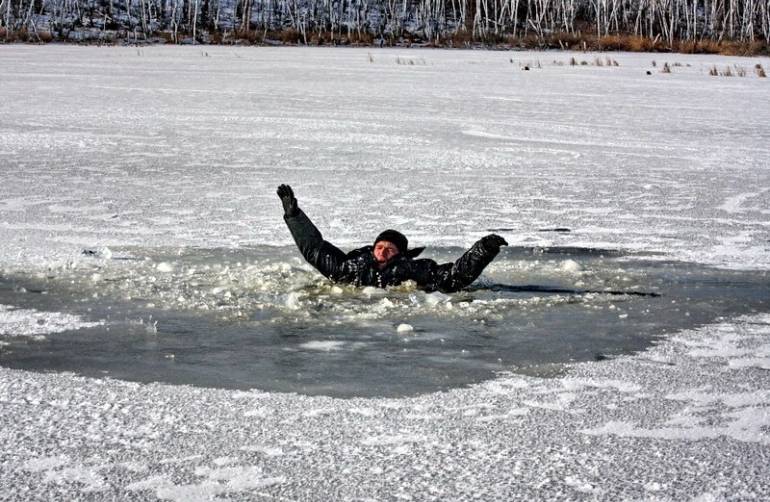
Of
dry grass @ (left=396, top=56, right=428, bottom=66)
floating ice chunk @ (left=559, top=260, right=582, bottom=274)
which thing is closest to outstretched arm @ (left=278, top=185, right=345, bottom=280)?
floating ice chunk @ (left=559, top=260, right=582, bottom=274)

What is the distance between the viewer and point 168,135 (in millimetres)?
13695

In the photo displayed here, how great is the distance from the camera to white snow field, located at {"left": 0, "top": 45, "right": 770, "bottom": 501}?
Answer: 3.29 m

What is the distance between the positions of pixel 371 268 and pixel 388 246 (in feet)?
0.44

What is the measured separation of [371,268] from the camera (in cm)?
589

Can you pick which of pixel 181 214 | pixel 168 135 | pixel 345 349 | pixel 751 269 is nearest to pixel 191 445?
pixel 345 349

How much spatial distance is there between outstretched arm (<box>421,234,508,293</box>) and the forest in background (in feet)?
128

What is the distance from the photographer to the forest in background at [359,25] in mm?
46469

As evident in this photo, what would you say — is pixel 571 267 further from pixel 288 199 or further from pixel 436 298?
pixel 288 199

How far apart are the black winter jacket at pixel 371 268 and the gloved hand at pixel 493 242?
14cm

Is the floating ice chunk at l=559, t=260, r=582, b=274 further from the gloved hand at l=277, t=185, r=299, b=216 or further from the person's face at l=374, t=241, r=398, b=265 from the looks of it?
the gloved hand at l=277, t=185, r=299, b=216

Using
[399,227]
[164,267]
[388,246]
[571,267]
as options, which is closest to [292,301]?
[388,246]

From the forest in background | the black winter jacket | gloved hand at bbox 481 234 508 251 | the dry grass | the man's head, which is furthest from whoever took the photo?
the forest in background

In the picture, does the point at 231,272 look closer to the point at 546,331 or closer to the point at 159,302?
the point at 159,302

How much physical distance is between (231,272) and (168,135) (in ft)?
25.6
